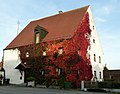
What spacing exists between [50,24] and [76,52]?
10254 millimetres

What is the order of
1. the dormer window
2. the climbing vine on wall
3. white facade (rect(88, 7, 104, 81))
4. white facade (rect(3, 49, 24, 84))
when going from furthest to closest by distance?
1. white facade (rect(3, 49, 24, 84))
2. the dormer window
3. white facade (rect(88, 7, 104, 81))
4. the climbing vine on wall

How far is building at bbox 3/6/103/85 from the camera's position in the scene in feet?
100

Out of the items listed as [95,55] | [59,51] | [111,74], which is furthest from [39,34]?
[111,74]

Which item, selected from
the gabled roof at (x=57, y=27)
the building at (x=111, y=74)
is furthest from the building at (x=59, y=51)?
the building at (x=111, y=74)

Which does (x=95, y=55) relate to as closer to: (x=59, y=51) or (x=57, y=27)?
(x=59, y=51)

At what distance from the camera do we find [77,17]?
3494 cm

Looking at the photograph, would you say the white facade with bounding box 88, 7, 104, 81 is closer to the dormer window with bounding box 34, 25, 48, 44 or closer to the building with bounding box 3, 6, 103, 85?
the building with bounding box 3, 6, 103, 85

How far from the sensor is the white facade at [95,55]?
34.5m

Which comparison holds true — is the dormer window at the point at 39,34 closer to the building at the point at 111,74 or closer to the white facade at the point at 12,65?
the white facade at the point at 12,65

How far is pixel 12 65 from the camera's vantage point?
3800cm

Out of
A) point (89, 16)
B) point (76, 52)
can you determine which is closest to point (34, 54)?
point (76, 52)

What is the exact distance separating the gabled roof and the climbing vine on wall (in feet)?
3.14

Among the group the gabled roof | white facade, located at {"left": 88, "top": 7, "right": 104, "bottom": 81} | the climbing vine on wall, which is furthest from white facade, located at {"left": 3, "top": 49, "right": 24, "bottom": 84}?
white facade, located at {"left": 88, "top": 7, "right": 104, "bottom": 81}

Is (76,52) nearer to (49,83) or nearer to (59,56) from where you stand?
(59,56)
